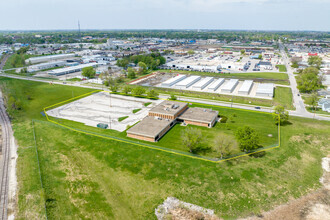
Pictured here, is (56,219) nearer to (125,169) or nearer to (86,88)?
(125,169)

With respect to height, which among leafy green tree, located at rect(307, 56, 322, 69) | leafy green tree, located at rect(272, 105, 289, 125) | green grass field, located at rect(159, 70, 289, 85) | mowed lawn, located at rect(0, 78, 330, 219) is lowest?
mowed lawn, located at rect(0, 78, 330, 219)

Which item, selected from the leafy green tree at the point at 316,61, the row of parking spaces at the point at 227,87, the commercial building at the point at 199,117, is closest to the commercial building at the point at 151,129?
the commercial building at the point at 199,117

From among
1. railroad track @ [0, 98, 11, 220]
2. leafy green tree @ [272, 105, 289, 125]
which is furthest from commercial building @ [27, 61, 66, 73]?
leafy green tree @ [272, 105, 289, 125]

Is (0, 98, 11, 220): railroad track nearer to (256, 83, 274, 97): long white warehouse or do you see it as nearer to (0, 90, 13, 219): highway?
(0, 90, 13, 219): highway

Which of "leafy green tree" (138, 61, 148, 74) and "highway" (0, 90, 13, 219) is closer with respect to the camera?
"highway" (0, 90, 13, 219)

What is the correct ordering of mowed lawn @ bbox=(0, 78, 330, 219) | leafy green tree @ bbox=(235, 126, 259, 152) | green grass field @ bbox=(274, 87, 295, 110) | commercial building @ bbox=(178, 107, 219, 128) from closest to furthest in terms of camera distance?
mowed lawn @ bbox=(0, 78, 330, 219)
leafy green tree @ bbox=(235, 126, 259, 152)
commercial building @ bbox=(178, 107, 219, 128)
green grass field @ bbox=(274, 87, 295, 110)

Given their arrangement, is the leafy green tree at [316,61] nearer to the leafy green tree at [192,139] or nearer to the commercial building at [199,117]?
the commercial building at [199,117]
